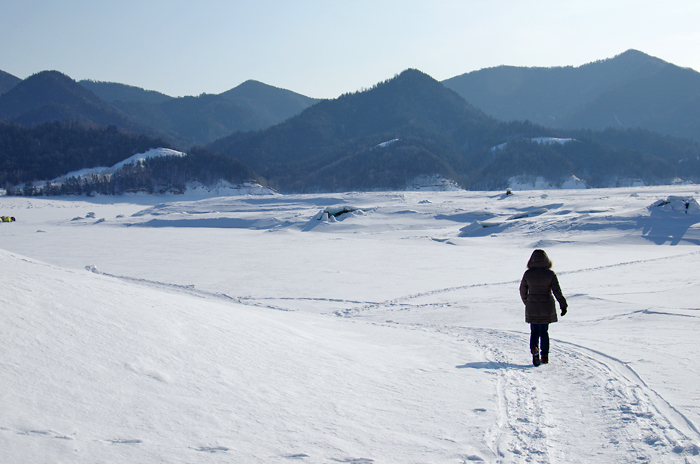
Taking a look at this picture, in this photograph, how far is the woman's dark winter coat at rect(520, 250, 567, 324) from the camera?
520 centimetres

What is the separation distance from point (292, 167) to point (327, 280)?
133 m

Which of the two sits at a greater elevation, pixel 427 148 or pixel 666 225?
pixel 427 148

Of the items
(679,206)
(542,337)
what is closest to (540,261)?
(542,337)

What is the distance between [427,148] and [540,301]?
131m

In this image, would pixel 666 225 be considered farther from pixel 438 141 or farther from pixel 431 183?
pixel 438 141

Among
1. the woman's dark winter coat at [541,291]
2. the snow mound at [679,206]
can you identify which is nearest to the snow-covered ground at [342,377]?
the woman's dark winter coat at [541,291]

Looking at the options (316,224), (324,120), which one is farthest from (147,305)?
(324,120)

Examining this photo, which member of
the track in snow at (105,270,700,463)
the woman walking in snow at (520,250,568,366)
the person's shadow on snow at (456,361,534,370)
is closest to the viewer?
the track in snow at (105,270,700,463)

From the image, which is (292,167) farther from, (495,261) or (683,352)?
(683,352)

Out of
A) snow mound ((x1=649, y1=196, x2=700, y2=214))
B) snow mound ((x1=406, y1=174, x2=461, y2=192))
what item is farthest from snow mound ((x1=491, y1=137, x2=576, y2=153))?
snow mound ((x1=649, y1=196, x2=700, y2=214))

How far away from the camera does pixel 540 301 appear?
5.25 meters

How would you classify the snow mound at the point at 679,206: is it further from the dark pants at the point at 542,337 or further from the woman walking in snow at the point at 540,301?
the dark pants at the point at 542,337

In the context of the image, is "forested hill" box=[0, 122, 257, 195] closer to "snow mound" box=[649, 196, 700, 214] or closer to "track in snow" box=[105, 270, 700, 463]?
"snow mound" box=[649, 196, 700, 214]

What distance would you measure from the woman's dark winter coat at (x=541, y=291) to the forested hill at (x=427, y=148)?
338ft
